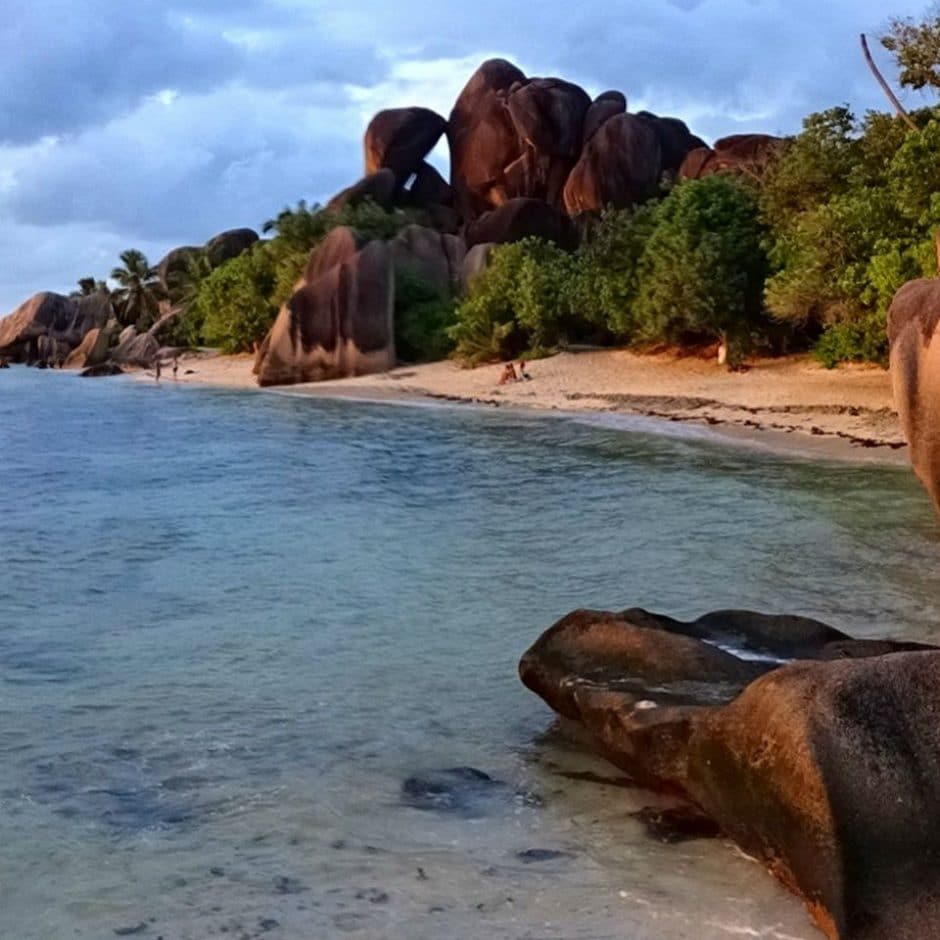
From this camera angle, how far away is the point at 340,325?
4412 centimetres

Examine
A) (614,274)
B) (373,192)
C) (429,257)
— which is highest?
(373,192)

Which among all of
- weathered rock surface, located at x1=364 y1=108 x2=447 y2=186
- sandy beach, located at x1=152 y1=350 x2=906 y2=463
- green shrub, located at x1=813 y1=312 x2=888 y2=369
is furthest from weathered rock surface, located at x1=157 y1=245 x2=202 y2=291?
green shrub, located at x1=813 y1=312 x2=888 y2=369

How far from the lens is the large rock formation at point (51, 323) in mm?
83000

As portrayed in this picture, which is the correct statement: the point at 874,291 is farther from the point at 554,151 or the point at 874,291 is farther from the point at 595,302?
the point at 554,151

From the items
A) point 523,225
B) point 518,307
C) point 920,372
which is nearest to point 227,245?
point 523,225

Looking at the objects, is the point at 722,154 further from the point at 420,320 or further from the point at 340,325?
the point at 340,325

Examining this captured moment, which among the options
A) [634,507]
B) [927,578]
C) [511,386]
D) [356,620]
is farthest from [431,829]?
[511,386]

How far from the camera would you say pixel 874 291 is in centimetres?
2358

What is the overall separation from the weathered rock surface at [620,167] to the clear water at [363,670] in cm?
3809

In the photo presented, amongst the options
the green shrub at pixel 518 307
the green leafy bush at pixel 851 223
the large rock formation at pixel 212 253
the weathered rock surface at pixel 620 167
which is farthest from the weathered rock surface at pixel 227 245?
the green leafy bush at pixel 851 223

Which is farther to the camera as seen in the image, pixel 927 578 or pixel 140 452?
pixel 140 452

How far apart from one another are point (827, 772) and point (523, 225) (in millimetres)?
50626

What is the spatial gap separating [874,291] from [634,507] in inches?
442

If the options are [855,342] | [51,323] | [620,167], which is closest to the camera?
[855,342]
